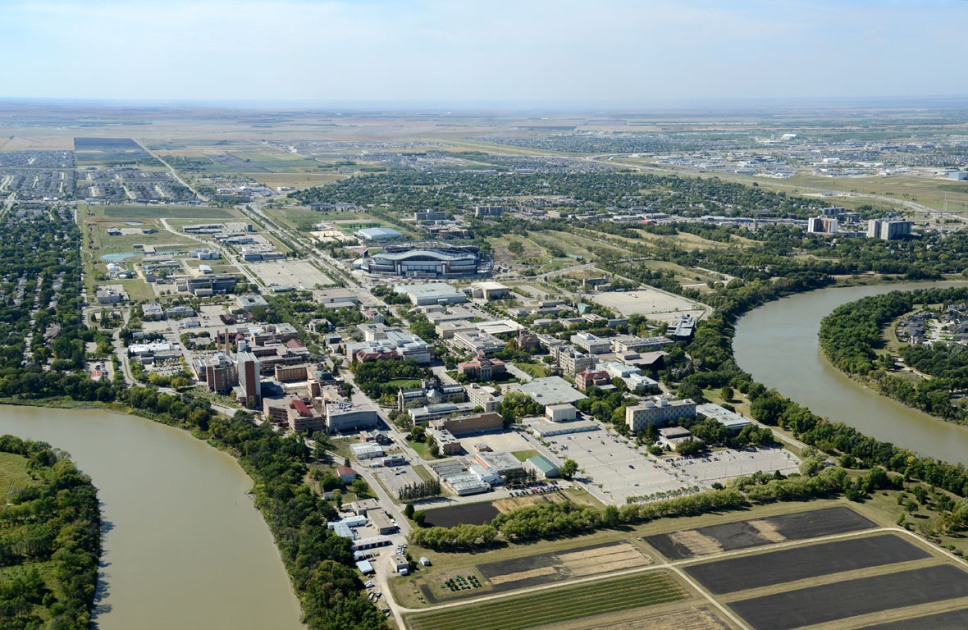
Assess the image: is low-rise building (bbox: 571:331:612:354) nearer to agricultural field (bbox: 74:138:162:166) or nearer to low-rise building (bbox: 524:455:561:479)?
low-rise building (bbox: 524:455:561:479)

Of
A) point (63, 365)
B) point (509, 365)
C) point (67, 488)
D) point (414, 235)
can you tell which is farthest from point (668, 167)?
point (67, 488)

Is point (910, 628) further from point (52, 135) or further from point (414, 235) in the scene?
point (52, 135)

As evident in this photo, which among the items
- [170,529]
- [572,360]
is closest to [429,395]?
[572,360]

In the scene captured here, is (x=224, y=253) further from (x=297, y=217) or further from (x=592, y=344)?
(x=592, y=344)

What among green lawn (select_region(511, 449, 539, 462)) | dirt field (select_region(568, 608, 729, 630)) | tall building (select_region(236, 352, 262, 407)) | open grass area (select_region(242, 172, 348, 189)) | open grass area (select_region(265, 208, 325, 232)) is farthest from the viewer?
open grass area (select_region(242, 172, 348, 189))

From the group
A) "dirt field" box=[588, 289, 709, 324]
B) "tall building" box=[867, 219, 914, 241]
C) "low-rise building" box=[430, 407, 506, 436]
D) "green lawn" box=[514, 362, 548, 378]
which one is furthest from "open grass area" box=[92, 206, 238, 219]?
"low-rise building" box=[430, 407, 506, 436]

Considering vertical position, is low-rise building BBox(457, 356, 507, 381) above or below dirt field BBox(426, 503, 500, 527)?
above
